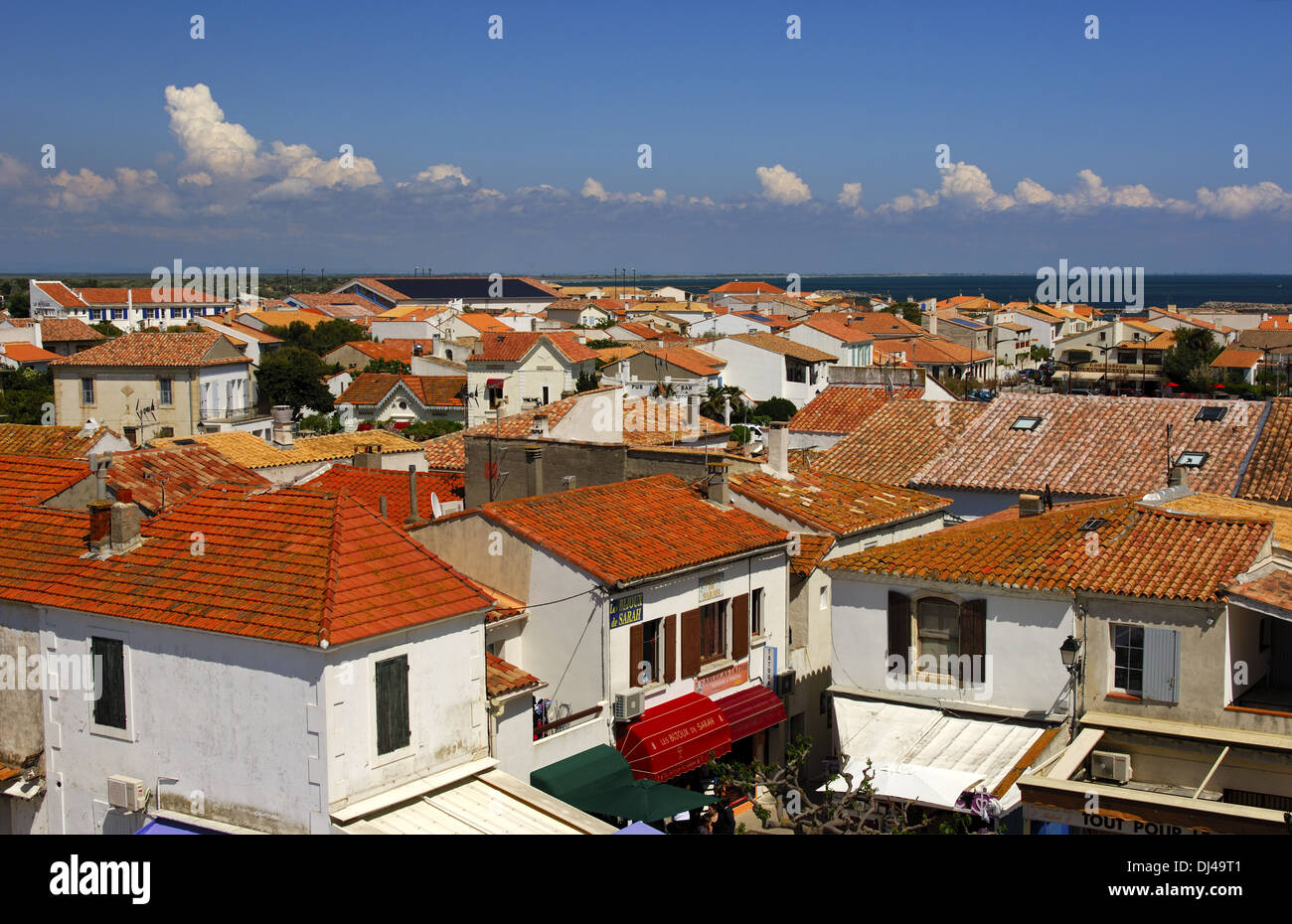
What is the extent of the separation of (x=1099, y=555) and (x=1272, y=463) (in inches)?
506

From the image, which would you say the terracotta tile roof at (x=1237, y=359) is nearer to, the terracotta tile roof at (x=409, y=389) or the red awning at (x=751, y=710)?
the terracotta tile roof at (x=409, y=389)

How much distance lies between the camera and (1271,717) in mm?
14844

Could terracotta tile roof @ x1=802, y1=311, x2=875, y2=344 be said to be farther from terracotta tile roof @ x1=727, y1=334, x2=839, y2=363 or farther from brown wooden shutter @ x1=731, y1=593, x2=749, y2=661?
brown wooden shutter @ x1=731, y1=593, x2=749, y2=661

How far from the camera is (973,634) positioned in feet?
55.9

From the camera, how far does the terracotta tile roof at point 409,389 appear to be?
2911 inches

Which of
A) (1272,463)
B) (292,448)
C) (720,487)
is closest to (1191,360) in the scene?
(1272,463)

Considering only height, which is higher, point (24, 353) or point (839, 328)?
point (839, 328)

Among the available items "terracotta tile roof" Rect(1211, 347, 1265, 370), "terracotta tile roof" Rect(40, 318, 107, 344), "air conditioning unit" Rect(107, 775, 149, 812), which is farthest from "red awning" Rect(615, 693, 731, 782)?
"terracotta tile roof" Rect(40, 318, 107, 344)

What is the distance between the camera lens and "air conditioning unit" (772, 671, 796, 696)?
72.3 feet

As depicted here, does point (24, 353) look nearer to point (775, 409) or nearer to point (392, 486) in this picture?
point (775, 409)

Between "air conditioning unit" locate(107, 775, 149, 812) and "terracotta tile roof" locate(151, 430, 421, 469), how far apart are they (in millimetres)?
19837

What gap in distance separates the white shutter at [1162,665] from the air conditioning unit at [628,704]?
6921 millimetres
